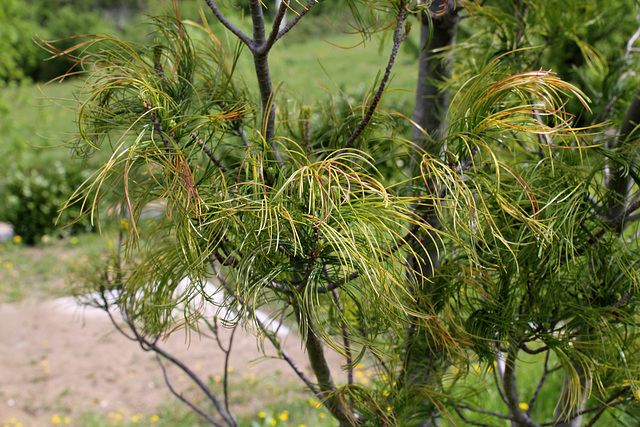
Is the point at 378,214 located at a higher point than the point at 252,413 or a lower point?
higher

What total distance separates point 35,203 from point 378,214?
6157mm

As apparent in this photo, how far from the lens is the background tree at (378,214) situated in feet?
2.49

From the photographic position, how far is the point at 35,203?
5.83 meters

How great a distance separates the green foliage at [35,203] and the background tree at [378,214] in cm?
536

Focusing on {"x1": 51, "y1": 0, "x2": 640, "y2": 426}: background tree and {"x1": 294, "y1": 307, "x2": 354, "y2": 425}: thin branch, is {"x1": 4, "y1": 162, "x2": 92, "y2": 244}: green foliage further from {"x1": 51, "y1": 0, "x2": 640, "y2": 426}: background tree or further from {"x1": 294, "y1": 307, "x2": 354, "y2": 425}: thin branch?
{"x1": 294, "y1": 307, "x2": 354, "y2": 425}: thin branch

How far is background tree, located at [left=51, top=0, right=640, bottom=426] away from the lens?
29.8 inches

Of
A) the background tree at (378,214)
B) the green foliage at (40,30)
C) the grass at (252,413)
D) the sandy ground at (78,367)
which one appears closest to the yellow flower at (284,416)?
the grass at (252,413)

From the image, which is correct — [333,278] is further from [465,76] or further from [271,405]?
[271,405]

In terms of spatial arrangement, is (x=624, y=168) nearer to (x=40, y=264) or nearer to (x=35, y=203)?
(x=40, y=264)

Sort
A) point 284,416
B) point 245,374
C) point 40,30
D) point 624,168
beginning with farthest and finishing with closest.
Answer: point 40,30, point 245,374, point 284,416, point 624,168

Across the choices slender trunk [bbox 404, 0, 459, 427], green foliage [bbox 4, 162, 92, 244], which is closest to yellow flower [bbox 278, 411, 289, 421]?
slender trunk [bbox 404, 0, 459, 427]

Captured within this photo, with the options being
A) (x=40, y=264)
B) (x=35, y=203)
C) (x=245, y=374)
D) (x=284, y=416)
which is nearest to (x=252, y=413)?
A: (x=284, y=416)

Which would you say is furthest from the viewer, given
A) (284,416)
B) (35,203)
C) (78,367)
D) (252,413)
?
(35,203)

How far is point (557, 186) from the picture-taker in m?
0.92
